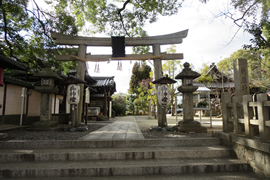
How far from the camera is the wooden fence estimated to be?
325cm

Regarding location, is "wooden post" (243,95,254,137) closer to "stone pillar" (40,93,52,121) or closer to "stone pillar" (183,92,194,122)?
"stone pillar" (183,92,194,122)

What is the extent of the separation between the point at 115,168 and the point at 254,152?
10.3ft

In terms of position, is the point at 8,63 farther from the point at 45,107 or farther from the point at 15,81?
the point at 15,81

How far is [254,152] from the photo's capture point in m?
3.29

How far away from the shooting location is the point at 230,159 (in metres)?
3.65

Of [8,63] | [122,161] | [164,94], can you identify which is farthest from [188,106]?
[8,63]

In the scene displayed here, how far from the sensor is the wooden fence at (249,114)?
325 centimetres

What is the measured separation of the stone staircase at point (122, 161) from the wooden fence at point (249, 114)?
71 centimetres

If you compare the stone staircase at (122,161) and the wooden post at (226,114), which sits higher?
the wooden post at (226,114)

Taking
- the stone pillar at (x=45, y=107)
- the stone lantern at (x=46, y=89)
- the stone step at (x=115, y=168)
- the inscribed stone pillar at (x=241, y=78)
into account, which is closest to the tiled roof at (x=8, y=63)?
the stone lantern at (x=46, y=89)

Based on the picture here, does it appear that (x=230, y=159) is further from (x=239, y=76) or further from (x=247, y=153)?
(x=239, y=76)

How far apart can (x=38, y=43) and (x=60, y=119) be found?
16.9 ft

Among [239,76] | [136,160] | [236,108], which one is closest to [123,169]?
[136,160]

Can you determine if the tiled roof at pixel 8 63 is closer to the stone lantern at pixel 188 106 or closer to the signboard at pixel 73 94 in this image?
the signboard at pixel 73 94
